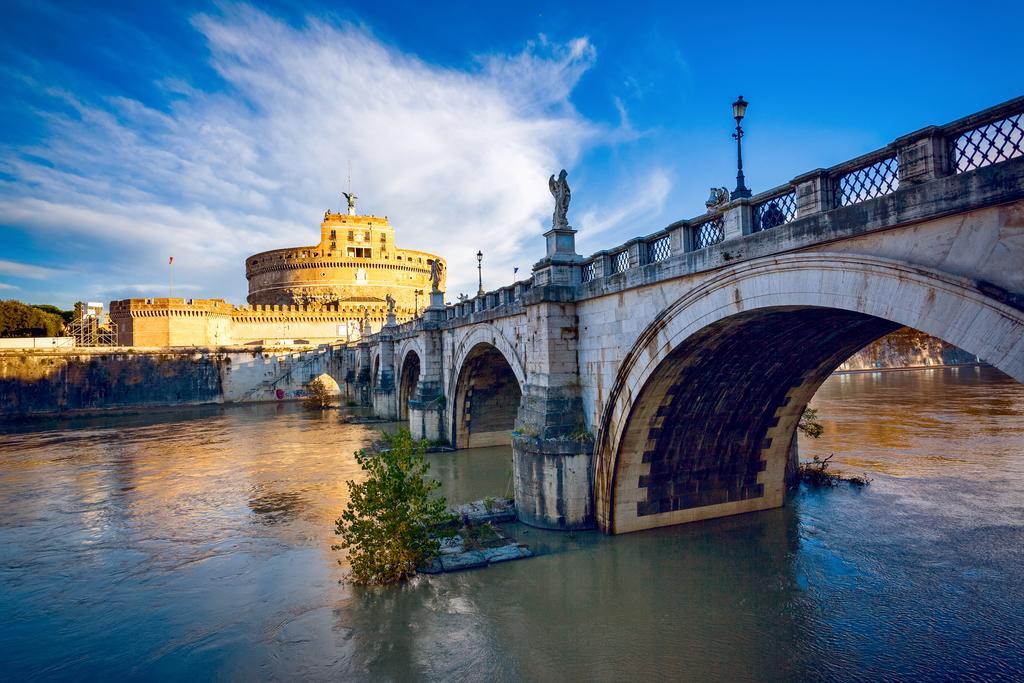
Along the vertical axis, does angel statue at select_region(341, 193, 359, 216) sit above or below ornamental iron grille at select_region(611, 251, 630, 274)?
above

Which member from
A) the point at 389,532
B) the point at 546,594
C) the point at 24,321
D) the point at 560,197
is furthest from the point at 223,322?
the point at 546,594

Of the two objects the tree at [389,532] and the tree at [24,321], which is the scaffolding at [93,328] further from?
the tree at [389,532]

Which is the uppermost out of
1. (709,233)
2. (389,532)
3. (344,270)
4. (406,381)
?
(344,270)

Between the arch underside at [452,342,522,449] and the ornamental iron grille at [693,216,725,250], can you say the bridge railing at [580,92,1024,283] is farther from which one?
the arch underside at [452,342,522,449]

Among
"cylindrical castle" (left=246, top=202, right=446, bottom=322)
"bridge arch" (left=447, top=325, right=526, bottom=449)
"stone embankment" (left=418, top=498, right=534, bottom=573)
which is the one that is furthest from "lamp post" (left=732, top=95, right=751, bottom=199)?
"cylindrical castle" (left=246, top=202, right=446, bottom=322)

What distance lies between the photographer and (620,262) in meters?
12.4

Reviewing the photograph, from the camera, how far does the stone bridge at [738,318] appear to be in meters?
5.79

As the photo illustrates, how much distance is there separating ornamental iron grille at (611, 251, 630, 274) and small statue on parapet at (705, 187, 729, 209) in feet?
12.2

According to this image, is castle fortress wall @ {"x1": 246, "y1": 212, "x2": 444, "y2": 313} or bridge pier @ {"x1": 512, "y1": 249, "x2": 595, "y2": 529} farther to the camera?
castle fortress wall @ {"x1": 246, "y1": 212, "x2": 444, "y2": 313}

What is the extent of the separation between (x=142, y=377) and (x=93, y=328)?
919 centimetres

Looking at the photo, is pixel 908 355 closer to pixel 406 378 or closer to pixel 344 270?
pixel 406 378

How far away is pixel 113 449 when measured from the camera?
27953mm

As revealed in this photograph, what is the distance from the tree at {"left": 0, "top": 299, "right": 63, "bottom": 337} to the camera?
52.3m

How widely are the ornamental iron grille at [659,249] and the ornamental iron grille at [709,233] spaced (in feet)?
1.88
